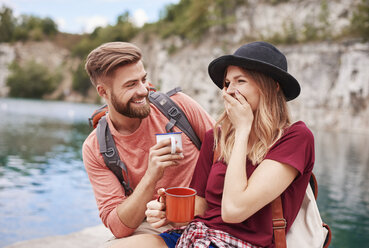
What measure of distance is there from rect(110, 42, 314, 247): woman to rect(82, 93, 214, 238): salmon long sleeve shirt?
0.46 m

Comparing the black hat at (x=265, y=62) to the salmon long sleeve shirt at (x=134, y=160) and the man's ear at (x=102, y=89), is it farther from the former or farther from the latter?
the man's ear at (x=102, y=89)

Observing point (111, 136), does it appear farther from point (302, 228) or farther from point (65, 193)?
point (65, 193)

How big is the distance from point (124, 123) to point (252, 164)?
1.16 meters

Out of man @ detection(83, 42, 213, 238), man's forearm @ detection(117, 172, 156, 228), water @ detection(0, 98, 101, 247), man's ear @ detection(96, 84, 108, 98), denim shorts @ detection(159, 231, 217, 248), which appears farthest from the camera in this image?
water @ detection(0, 98, 101, 247)

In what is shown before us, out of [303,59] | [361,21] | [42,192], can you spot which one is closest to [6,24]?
[303,59]

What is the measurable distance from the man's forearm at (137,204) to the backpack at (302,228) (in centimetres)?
78

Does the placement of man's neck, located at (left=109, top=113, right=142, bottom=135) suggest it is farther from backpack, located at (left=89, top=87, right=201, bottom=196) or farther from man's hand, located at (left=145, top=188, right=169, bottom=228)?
man's hand, located at (left=145, top=188, right=169, bottom=228)

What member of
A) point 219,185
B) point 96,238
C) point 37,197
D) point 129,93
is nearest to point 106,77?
point 129,93

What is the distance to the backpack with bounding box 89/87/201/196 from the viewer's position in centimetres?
240

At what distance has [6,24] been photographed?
83.8 m

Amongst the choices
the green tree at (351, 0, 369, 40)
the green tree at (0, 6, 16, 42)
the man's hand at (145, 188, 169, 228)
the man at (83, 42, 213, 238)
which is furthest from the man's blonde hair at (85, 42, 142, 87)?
the green tree at (0, 6, 16, 42)

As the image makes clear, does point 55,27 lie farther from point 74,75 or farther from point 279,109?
point 279,109

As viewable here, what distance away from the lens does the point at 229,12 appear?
1693 inches

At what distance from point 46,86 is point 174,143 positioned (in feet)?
251
